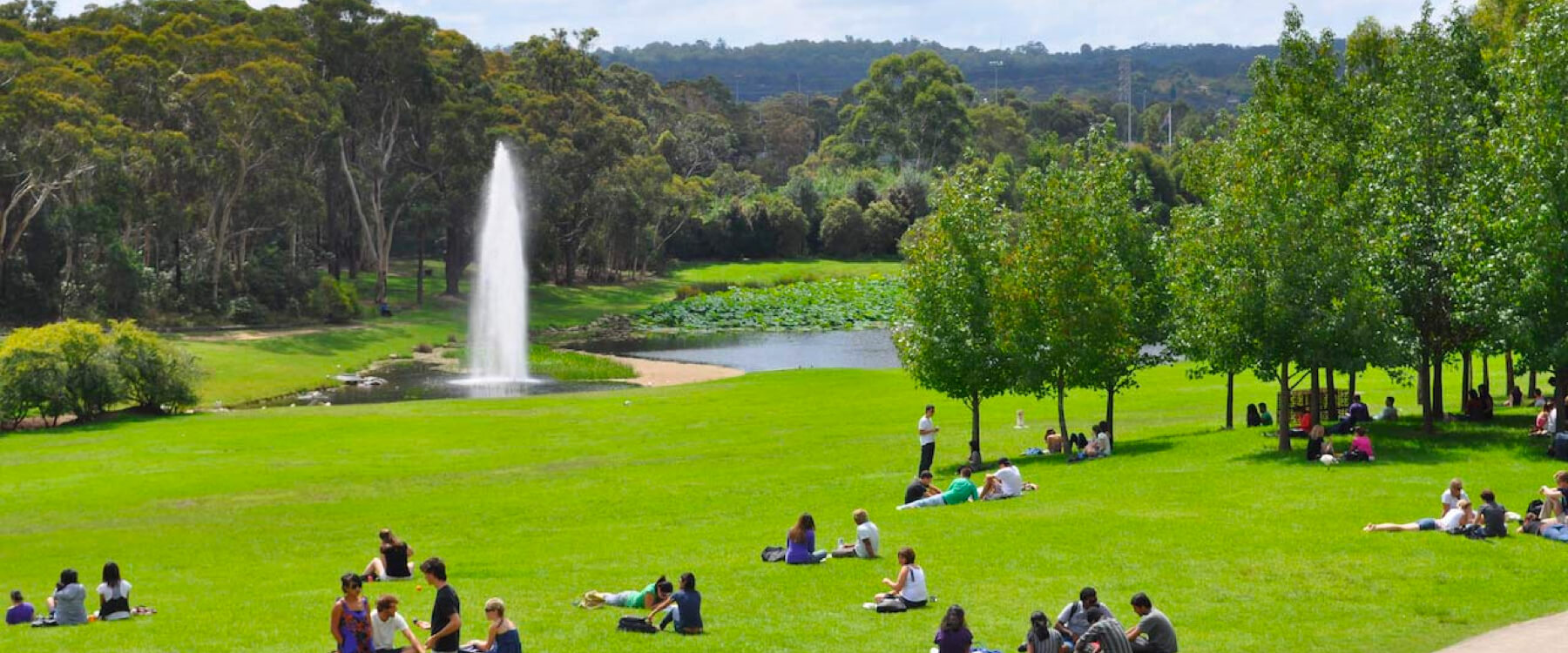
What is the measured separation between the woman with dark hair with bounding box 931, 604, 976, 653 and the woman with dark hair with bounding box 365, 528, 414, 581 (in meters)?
10.9

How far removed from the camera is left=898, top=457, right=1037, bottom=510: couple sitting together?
33531mm

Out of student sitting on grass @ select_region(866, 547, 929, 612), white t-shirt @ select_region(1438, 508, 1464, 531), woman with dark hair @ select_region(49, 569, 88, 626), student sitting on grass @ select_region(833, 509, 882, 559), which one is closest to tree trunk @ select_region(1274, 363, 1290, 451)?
white t-shirt @ select_region(1438, 508, 1464, 531)

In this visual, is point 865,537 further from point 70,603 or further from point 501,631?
point 70,603

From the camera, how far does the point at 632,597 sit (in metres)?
23.4

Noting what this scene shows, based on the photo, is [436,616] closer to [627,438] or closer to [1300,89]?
[627,438]

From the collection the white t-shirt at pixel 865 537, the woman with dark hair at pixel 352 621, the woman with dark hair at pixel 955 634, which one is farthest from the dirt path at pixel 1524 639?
the woman with dark hair at pixel 352 621

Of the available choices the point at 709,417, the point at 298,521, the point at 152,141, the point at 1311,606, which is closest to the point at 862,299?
the point at 152,141

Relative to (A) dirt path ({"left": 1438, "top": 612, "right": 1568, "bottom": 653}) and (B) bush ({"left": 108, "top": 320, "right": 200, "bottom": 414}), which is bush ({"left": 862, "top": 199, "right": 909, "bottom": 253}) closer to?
(B) bush ({"left": 108, "top": 320, "right": 200, "bottom": 414})

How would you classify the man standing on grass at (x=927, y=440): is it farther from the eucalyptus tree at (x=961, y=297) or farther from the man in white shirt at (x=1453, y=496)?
the man in white shirt at (x=1453, y=496)

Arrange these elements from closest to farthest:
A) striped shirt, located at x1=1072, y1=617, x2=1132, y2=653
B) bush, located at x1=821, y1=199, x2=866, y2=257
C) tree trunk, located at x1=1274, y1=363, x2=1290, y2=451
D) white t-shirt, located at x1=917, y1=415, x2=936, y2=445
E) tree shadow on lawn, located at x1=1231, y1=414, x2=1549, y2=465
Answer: striped shirt, located at x1=1072, y1=617, x2=1132, y2=653
tree shadow on lawn, located at x1=1231, y1=414, x2=1549, y2=465
tree trunk, located at x1=1274, y1=363, x2=1290, y2=451
white t-shirt, located at x1=917, y1=415, x2=936, y2=445
bush, located at x1=821, y1=199, x2=866, y2=257

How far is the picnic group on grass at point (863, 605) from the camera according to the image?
776 inches

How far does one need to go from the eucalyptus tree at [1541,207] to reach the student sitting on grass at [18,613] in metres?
30.9

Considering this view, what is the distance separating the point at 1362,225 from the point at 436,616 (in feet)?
95.9

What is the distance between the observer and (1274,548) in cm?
2672
